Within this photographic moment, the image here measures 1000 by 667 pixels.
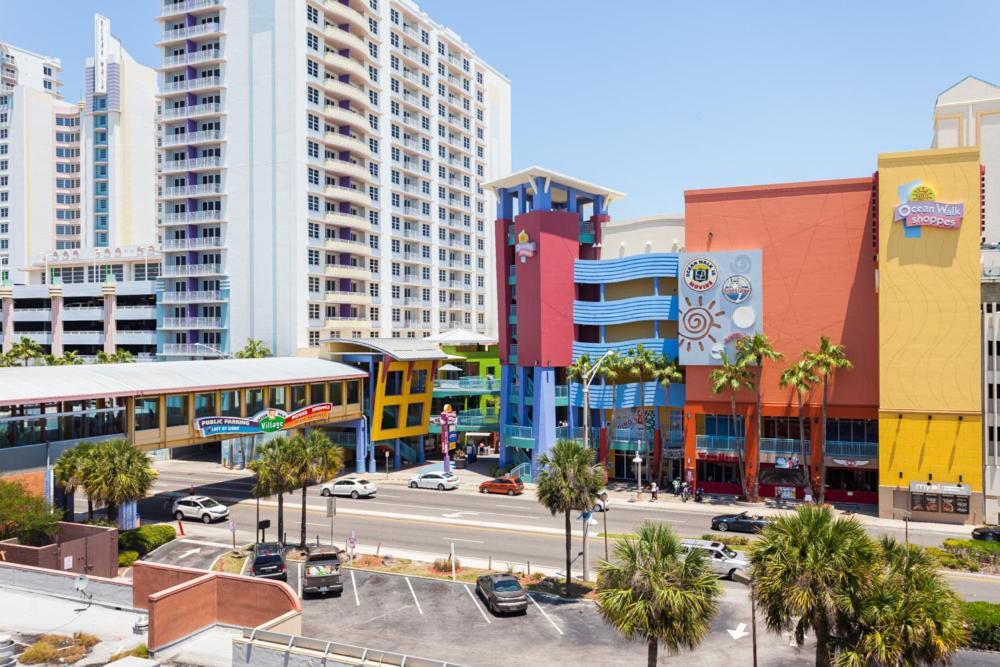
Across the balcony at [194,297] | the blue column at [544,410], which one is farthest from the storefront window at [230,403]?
the balcony at [194,297]

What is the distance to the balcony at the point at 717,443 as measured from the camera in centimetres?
6144

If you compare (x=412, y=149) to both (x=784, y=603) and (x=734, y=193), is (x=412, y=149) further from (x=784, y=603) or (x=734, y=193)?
(x=784, y=603)

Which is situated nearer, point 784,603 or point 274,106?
point 784,603

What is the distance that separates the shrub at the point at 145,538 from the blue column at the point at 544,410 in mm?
29077

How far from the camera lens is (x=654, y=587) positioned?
22438 millimetres

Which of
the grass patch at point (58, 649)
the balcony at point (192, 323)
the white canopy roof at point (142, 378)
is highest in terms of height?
the balcony at point (192, 323)

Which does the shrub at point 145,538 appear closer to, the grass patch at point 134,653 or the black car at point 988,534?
the grass patch at point 134,653

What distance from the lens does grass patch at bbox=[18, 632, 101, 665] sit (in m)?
26.2

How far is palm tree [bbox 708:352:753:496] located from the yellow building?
29.6 feet

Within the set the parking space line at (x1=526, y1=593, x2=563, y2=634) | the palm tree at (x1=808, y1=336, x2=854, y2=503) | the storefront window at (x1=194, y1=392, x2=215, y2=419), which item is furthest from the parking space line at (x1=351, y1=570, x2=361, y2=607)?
the palm tree at (x1=808, y1=336, x2=854, y2=503)

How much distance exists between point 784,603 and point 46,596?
29.0 m

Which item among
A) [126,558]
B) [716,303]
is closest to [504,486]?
[716,303]

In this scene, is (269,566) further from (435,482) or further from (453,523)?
(435,482)

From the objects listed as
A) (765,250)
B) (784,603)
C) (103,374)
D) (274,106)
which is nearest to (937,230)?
(765,250)
